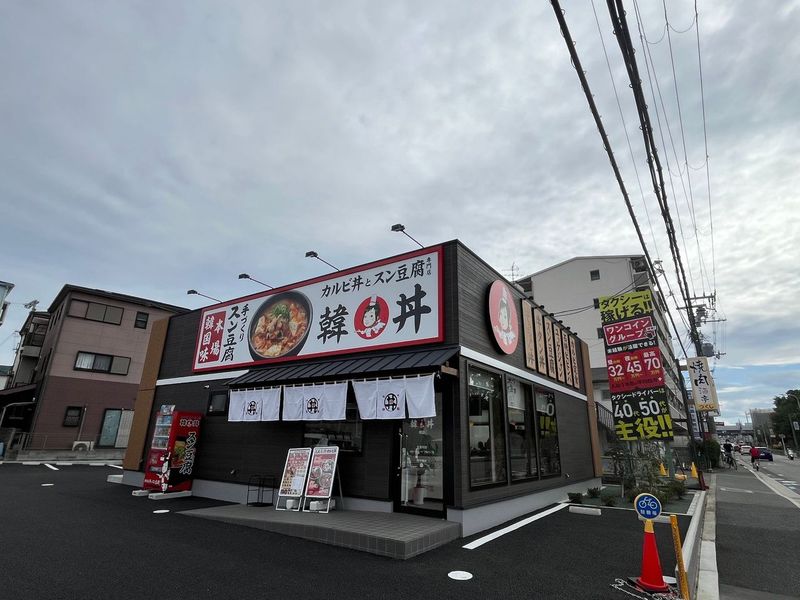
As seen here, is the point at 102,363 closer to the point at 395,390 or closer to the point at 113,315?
the point at 113,315

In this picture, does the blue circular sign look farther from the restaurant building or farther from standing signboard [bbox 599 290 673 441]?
standing signboard [bbox 599 290 673 441]

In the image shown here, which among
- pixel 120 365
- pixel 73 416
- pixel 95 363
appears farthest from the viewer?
pixel 120 365

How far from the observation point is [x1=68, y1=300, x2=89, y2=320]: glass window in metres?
24.9

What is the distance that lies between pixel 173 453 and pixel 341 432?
5699 mm

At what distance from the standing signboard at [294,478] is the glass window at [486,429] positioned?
3.76 meters

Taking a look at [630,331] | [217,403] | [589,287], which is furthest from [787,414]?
[217,403]

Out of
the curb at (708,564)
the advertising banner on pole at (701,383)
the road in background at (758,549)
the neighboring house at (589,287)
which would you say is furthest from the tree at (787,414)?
the curb at (708,564)

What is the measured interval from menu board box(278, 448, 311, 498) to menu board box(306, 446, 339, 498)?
18 cm

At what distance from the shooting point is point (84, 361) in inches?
981

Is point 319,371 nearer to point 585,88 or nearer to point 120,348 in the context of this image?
point 585,88

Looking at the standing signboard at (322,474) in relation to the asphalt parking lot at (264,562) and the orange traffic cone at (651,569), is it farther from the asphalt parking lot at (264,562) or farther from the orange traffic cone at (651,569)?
the orange traffic cone at (651,569)

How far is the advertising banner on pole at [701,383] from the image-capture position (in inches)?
856

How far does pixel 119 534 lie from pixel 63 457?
69.2 feet

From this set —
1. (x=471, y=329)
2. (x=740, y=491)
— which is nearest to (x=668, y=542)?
(x=471, y=329)
